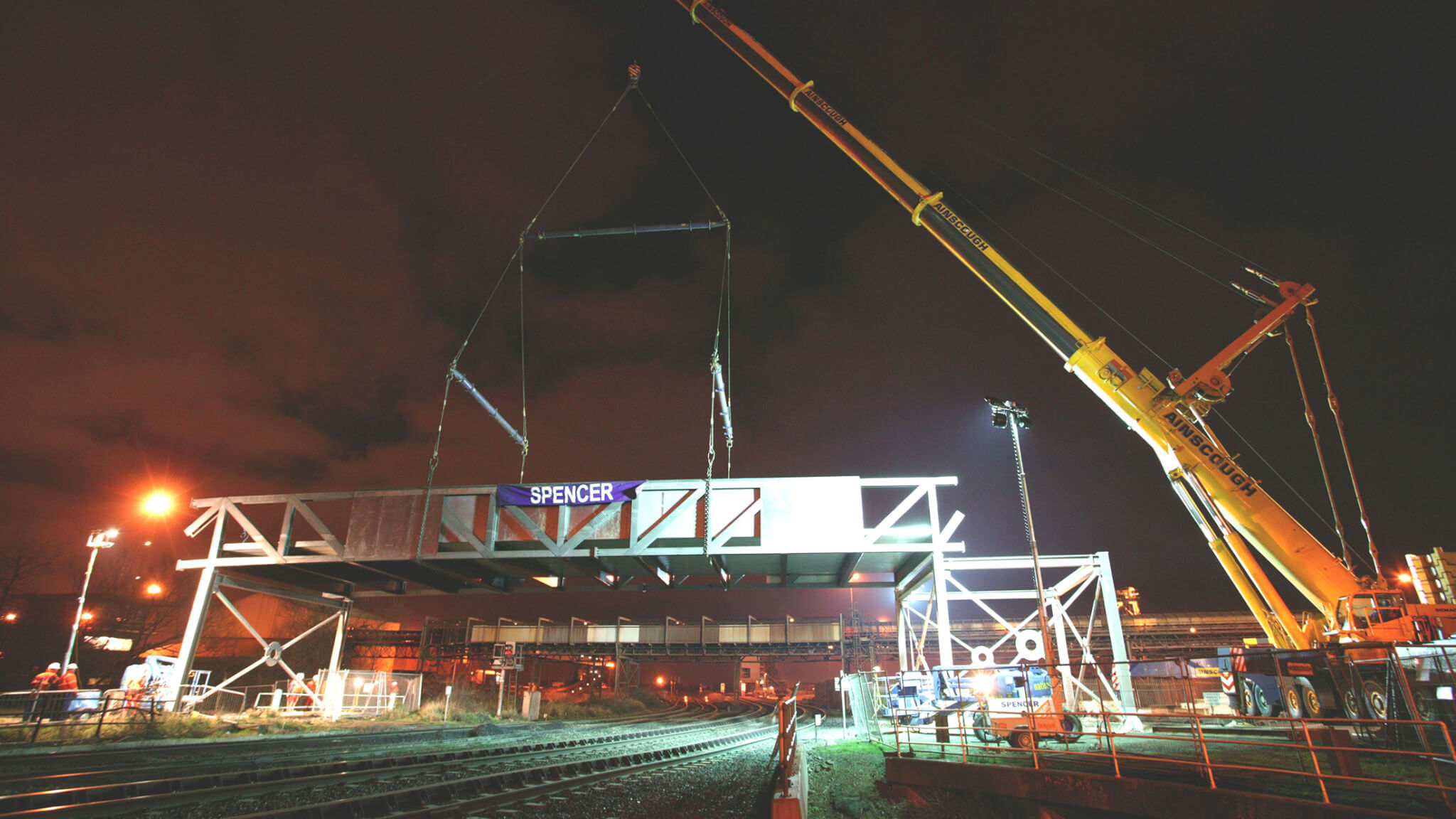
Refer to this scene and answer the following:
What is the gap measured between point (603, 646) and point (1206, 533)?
46.0 m

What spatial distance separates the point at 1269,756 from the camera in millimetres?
12422

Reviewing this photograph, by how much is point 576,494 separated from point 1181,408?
60.2 feet

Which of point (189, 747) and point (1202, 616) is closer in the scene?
point (189, 747)

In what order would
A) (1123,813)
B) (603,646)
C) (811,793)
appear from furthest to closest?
(603,646), (811,793), (1123,813)

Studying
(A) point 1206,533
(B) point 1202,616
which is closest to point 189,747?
(A) point 1206,533

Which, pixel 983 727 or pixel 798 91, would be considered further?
pixel 798 91

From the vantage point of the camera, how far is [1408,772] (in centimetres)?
1091

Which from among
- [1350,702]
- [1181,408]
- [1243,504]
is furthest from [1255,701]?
[1181,408]

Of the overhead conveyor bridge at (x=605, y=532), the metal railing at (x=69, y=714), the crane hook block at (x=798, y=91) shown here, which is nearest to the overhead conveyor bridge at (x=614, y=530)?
the overhead conveyor bridge at (x=605, y=532)

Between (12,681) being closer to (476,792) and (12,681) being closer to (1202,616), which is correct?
(476,792)

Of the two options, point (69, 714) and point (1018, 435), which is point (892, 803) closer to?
point (1018, 435)

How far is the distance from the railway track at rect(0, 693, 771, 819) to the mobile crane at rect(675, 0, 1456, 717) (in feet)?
43.5

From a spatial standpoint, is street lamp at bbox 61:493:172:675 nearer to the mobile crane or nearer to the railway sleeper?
the railway sleeper

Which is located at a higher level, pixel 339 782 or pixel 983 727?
pixel 983 727
